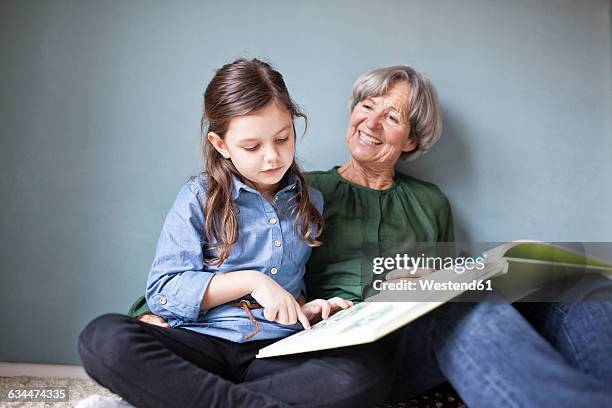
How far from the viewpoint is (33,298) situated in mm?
1552

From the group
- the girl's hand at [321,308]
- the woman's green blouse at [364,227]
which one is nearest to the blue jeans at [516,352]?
the girl's hand at [321,308]

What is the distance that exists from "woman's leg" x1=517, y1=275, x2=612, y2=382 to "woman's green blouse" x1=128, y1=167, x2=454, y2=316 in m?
0.33

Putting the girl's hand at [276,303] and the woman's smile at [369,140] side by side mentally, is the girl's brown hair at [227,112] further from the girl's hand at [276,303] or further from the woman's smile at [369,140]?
the woman's smile at [369,140]

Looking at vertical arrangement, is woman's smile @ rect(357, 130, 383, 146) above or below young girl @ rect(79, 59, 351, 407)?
above

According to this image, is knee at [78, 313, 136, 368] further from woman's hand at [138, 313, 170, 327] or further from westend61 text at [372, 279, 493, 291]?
westend61 text at [372, 279, 493, 291]

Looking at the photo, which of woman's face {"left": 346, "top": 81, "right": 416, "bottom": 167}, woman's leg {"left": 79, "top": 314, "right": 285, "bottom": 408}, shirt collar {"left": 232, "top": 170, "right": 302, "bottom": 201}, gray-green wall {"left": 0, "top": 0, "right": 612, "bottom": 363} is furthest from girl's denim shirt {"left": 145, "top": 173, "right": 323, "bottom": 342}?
Answer: gray-green wall {"left": 0, "top": 0, "right": 612, "bottom": 363}

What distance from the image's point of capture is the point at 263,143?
1129 mm

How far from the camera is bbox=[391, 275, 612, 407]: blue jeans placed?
2.72 feet

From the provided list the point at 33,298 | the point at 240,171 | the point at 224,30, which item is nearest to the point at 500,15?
the point at 224,30

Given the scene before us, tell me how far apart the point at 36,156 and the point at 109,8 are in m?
0.42

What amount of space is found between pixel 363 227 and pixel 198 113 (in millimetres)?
521

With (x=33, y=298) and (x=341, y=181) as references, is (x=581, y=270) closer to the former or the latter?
(x=341, y=181)

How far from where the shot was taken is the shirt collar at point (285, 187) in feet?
3.93

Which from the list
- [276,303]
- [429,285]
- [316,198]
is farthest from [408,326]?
[316,198]
